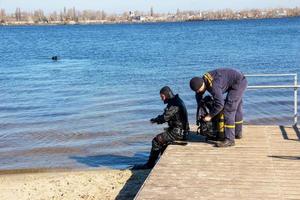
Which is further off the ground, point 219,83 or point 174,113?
point 219,83

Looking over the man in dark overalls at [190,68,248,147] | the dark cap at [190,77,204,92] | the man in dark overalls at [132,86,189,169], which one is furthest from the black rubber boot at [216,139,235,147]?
the dark cap at [190,77,204,92]

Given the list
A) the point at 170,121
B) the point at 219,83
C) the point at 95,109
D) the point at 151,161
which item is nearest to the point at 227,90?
the point at 219,83

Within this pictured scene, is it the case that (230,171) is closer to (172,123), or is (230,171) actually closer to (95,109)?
(172,123)

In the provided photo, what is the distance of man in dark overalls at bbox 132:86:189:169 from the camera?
30.2ft

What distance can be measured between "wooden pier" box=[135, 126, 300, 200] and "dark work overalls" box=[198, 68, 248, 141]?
0.47 meters

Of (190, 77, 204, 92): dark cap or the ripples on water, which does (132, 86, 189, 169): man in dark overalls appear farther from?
the ripples on water

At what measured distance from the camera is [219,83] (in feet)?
28.9

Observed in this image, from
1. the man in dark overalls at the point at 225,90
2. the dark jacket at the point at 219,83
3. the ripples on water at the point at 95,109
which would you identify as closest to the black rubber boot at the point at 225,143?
the man in dark overalls at the point at 225,90

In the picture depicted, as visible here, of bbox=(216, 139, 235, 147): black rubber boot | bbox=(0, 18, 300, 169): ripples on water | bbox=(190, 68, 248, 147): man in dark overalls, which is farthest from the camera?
bbox=(0, 18, 300, 169): ripples on water

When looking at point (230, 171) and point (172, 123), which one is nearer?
point (230, 171)

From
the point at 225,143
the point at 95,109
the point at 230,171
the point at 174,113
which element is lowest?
the point at 95,109

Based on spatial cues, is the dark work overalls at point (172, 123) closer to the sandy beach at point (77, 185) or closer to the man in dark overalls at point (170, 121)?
the man in dark overalls at point (170, 121)

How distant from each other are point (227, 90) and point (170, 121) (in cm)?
113

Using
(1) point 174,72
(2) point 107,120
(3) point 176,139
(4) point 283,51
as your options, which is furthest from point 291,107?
(4) point 283,51
